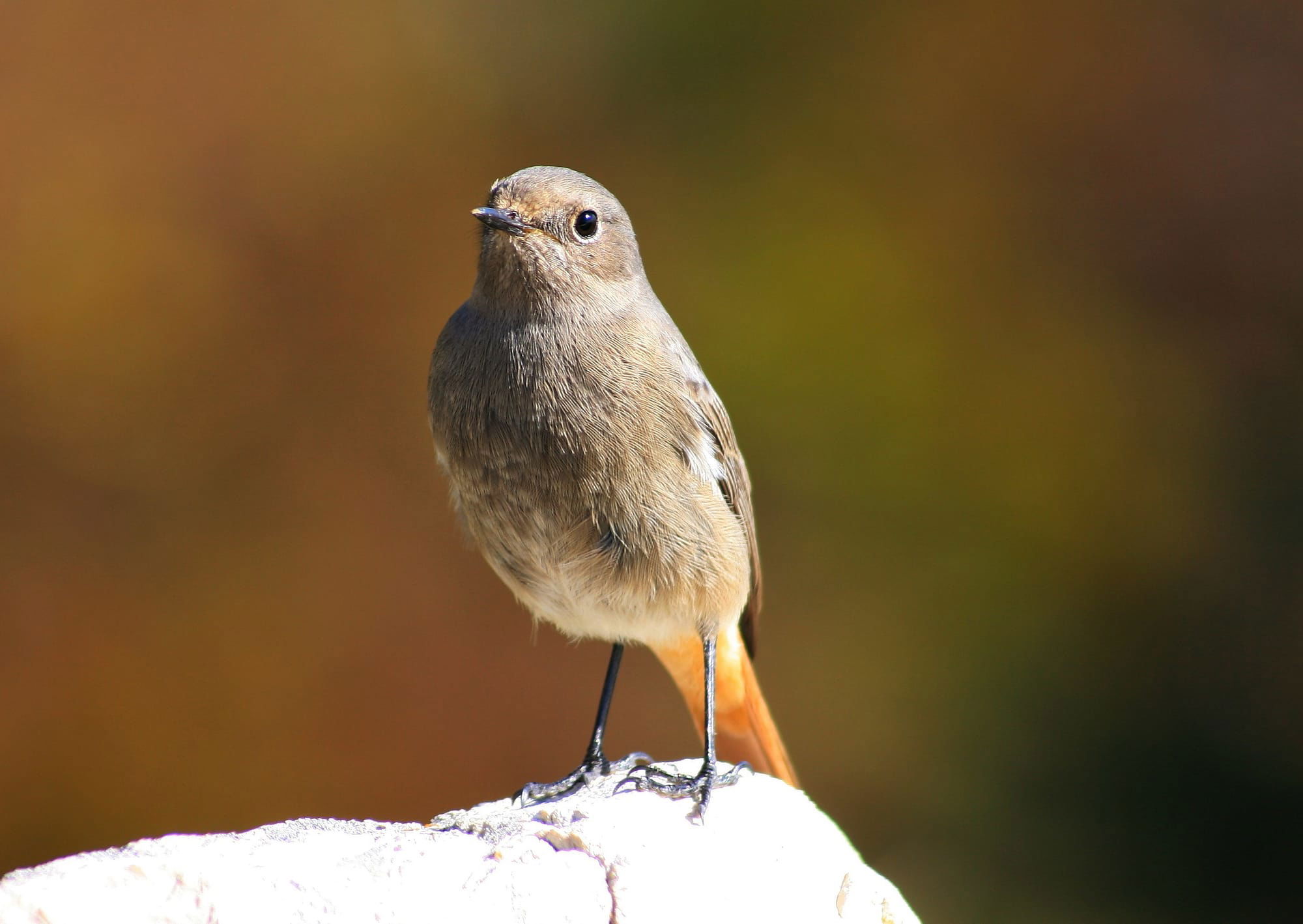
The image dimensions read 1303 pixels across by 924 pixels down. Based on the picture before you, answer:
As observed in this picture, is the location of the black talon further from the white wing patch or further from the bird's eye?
the bird's eye

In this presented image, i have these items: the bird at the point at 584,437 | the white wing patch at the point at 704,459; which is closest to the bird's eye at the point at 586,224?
the bird at the point at 584,437

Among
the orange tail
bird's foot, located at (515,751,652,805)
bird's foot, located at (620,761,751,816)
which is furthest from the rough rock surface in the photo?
the orange tail

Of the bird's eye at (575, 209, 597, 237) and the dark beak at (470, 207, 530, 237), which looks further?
the bird's eye at (575, 209, 597, 237)

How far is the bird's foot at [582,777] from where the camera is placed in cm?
354

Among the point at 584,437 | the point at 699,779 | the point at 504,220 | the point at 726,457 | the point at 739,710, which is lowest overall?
the point at 739,710

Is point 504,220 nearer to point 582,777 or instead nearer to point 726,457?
point 726,457

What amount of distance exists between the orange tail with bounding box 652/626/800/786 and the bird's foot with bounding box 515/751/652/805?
0.59 meters

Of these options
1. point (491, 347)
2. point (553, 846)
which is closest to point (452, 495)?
point (491, 347)

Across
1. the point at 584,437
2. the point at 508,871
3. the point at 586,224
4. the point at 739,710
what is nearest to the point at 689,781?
the point at 508,871

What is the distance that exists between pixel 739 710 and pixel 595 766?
78 cm

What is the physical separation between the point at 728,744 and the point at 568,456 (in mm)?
1603

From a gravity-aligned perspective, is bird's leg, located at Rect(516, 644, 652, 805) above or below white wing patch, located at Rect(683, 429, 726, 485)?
below

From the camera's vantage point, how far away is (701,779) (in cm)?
335

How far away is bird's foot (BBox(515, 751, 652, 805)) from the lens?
354 centimetres
